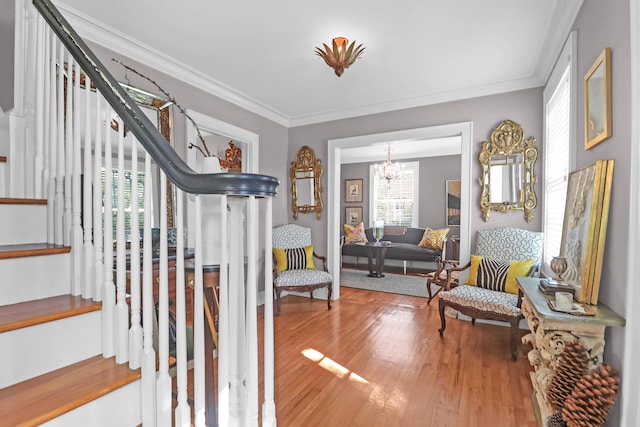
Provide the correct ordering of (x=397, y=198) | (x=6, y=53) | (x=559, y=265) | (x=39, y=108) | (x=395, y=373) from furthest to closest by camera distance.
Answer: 1. (x=397, y=198)
2. (x=395, y=373)
3. (x=6, y=53)
4. (x=559, y=265)
5. (x=39, y=108)

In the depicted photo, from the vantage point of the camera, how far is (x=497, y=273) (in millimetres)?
3002

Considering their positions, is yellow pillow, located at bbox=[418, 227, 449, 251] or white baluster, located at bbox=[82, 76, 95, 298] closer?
white baluster, located at bbox=[82, 76, 95, 298]

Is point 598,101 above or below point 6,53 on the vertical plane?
below

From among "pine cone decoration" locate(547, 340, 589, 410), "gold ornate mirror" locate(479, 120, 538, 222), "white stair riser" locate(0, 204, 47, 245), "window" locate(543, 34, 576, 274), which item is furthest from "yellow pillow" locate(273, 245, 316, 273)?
"pine cone decoration" locate(547, 340, 589, 410)

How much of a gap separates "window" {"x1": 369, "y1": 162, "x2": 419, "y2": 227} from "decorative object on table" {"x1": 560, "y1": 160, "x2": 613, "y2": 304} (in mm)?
5397

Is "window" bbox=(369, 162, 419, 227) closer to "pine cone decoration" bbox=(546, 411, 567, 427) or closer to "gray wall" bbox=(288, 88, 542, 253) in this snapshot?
"gray wall" bbox=(288, 88, 542, 253)

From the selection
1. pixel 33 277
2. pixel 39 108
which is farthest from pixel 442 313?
pixel 39 108

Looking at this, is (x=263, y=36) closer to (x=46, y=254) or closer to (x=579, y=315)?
(x=46, y=254)

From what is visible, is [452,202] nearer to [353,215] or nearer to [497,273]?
[353,215]

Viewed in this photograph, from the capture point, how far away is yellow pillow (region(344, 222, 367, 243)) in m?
6.89

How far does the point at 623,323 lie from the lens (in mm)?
1267

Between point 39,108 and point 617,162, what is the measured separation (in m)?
2.71

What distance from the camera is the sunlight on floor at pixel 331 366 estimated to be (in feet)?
7.41

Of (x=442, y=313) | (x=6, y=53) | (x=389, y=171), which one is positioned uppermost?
(x=6, y=53)
